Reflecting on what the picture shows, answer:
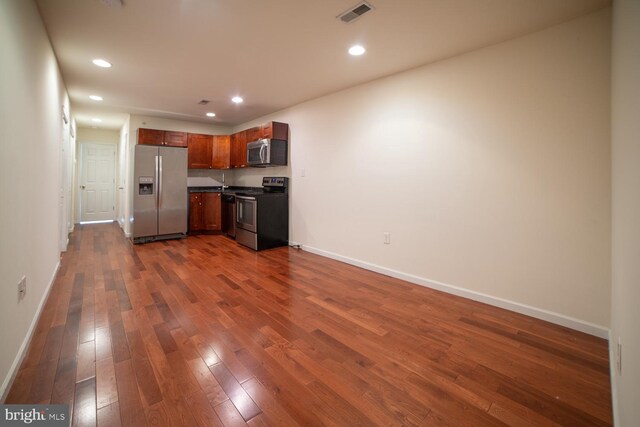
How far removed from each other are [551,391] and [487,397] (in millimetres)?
400

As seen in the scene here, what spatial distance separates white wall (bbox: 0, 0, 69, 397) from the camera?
1.51 metres

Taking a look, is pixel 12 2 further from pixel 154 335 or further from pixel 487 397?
pixel 487 397

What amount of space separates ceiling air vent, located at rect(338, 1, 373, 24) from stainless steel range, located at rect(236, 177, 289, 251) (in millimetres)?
3010

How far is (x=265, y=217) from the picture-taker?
4.76m

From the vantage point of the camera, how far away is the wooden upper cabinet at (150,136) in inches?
213

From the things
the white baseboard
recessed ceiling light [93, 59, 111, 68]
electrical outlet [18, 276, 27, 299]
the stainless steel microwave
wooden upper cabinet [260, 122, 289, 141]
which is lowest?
the white baseboard

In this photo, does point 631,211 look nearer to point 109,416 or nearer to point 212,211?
point 109,416

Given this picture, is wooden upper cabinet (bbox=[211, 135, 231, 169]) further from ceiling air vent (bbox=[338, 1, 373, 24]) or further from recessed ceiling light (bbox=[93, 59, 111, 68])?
ceiling air vent (bbox=[338, 1, 373, 24])

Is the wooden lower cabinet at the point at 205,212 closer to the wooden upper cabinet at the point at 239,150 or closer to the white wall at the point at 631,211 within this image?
the wooden upper cabinet at the point at 239,150

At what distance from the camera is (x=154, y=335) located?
6.78ft

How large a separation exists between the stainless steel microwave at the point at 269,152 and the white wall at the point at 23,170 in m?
2.75

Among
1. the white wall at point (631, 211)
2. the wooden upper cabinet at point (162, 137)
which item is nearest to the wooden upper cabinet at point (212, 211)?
the wooden upper cabinet at point (162, 137)

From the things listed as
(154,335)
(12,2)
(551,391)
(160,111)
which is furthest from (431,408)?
(160,111)

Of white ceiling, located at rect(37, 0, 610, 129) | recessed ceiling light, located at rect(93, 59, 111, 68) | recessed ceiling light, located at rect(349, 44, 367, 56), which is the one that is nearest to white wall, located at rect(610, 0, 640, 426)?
white ceiling, located at rect(37, 0, 610, 129)
